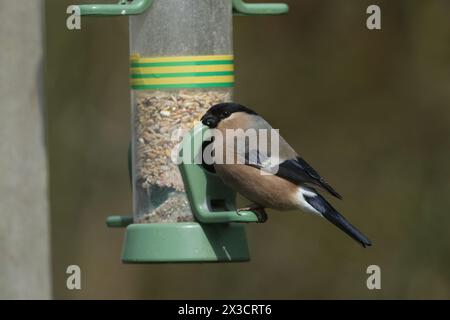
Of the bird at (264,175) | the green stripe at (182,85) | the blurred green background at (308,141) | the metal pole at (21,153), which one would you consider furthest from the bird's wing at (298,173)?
the blurred green background at (308,141)

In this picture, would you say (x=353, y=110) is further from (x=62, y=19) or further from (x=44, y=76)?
(x=44, y=76)

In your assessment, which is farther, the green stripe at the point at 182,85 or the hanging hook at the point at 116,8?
the green stripe at the point at 182,85

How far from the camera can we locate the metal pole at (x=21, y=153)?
4.54 meters

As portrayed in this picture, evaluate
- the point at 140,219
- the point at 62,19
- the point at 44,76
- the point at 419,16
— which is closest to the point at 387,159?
the point at 419,16

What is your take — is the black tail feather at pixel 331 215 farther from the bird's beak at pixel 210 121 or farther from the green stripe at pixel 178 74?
the green stripe at pixel 178 74

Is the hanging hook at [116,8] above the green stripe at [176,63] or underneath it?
above

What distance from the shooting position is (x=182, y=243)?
4906 mm

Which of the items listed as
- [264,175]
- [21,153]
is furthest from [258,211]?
[21,153]

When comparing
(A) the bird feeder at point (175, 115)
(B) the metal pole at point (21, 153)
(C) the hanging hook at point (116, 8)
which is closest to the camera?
(B) the metal pole at point (21, 153)

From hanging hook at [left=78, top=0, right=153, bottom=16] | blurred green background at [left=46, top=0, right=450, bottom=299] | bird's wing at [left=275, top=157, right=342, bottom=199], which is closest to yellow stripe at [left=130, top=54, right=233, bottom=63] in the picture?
hanging hook at [left=78, top=0, right=153, bottom=16]

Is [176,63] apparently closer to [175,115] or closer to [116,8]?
[175,115]

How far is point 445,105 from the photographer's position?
8398 mm

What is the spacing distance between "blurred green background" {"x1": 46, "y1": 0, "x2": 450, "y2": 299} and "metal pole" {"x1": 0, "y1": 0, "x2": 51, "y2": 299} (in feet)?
12.0

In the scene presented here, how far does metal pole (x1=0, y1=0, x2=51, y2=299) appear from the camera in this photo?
14.9ft
